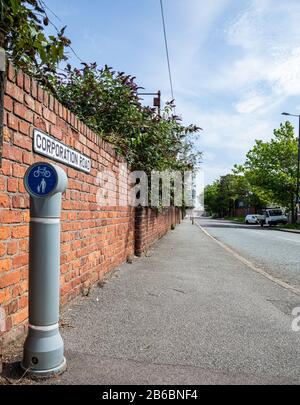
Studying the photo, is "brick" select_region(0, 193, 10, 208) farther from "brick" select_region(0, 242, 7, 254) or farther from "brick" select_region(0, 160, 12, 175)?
"brick" select_region(0, 242, 7, 254)

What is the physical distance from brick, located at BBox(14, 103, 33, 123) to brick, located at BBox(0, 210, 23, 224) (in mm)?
748

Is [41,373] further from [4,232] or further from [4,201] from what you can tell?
[4,201]

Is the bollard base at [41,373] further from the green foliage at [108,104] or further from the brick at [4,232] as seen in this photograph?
the green foliage at [108,104]

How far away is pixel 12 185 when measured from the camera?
3.03 meters

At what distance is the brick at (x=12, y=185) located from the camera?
2.99 m

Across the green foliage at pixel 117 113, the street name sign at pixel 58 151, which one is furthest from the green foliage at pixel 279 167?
the street name sign at pixel 58 151

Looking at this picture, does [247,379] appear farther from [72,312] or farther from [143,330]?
[72,312]

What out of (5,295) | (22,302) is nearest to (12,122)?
(5,295)

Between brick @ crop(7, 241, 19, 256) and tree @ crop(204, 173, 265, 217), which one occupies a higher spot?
tree @ crop(204, 173, 265, 217)

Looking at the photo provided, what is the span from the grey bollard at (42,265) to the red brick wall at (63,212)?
437mm

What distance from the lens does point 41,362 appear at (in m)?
2.58

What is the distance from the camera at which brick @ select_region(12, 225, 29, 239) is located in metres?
3.08

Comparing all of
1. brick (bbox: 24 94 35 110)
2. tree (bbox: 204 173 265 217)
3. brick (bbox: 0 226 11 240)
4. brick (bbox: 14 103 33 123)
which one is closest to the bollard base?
brick (bbox: 0 226 11 240)

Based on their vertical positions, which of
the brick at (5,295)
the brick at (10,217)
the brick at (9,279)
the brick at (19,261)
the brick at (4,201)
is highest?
the brick at (4,201)
